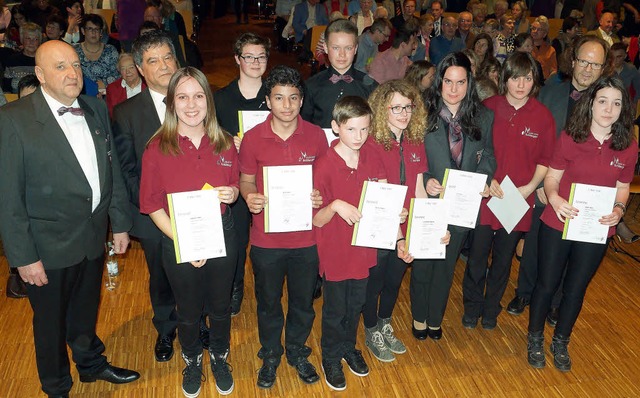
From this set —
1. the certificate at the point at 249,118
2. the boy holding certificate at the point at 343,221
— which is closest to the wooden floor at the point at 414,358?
the boy holding certificate at the point at 343,221

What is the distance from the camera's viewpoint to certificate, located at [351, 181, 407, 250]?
3.07 metres

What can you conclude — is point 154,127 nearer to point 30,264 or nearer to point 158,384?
point 30,264

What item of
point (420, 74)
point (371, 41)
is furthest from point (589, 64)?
point (371, 41)

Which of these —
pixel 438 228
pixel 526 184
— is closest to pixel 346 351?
pixel 438 228

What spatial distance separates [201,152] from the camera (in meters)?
2.97

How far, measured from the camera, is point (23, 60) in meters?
6.10

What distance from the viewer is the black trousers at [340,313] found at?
3.31m

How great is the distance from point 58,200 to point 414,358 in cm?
234

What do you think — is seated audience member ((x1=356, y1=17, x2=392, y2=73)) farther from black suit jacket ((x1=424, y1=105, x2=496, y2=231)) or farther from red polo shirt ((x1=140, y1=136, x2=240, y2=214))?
red polo shirt ((x1=140, y1=136, x2=240, y2=214))

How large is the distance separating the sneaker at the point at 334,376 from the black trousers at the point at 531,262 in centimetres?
161

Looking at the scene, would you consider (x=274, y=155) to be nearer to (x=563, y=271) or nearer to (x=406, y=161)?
(x=406, y=161)

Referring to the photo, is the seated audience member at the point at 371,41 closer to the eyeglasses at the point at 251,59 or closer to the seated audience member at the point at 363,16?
the seated audience member at the point at 363,16

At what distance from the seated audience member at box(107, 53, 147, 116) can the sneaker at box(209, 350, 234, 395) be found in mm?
2401

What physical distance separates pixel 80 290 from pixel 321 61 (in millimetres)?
4918
